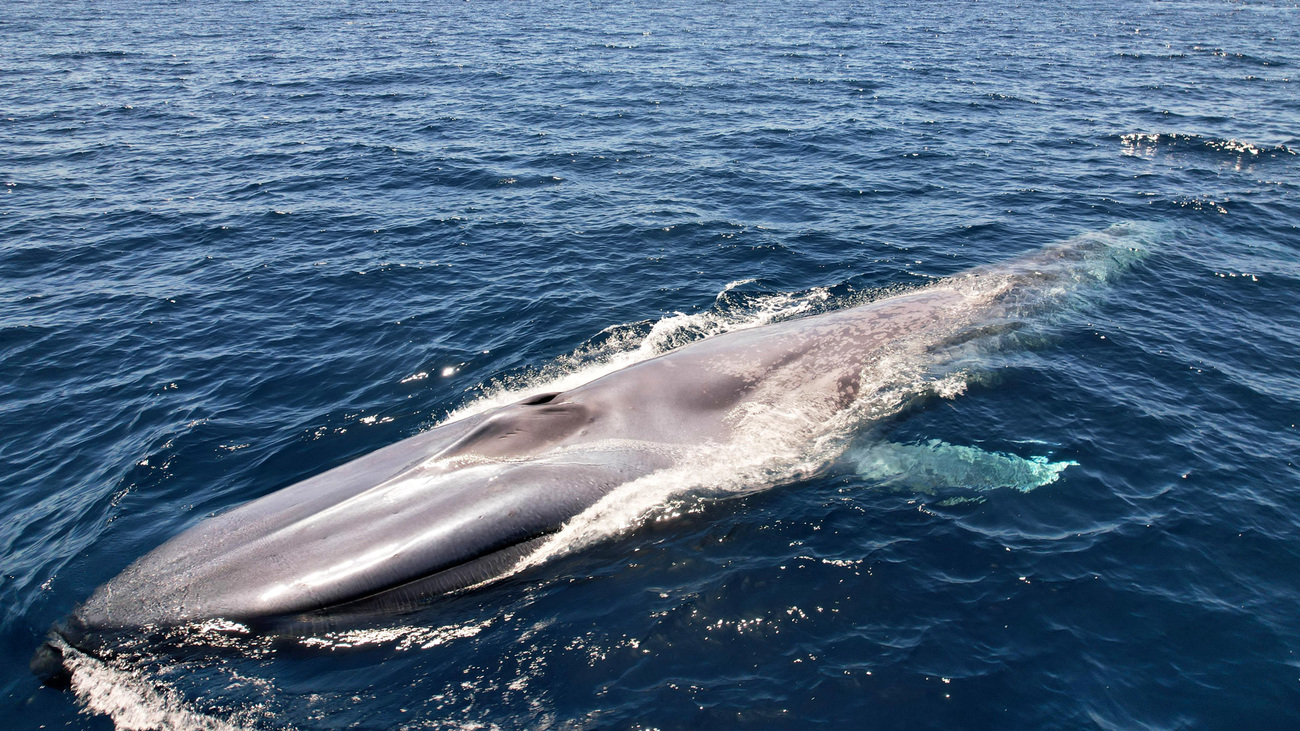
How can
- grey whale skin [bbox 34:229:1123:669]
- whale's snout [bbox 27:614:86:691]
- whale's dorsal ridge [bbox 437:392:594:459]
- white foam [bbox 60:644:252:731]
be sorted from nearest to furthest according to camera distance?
white foam [bbox 60:644:252:731] < whale's snout [bbox 27:614:86:691] < grey whale skin [bbox 34:229:1123:669] < whale's dorsal ridge [bbox 437:392:594:459]

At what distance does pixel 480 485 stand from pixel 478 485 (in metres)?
0.03

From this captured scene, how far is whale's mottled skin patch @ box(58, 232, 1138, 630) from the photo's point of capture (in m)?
10.8

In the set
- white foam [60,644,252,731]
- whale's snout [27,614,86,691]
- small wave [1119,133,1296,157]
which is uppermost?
small wave [1119,133,1296,157]

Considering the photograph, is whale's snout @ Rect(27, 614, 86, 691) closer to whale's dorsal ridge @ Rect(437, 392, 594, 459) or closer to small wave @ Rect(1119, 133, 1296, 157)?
whale's dorsal ridge @ Rect(437, 392, 594, 459)

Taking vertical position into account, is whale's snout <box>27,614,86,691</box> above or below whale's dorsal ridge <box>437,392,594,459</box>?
below

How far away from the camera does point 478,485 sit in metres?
12.0

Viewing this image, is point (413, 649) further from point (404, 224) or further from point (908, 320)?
point (404, 224)

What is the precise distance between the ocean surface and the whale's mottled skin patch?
1.90 feet

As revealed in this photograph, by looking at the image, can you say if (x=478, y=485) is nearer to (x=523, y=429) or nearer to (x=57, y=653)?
(x=523, y=429)

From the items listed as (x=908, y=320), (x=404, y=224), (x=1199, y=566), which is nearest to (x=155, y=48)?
(x=404, y=224)

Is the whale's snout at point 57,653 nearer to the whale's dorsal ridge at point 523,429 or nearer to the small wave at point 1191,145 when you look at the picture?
the whale's dorsal ridge at point 523,429

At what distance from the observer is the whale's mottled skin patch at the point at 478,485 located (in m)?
10.8

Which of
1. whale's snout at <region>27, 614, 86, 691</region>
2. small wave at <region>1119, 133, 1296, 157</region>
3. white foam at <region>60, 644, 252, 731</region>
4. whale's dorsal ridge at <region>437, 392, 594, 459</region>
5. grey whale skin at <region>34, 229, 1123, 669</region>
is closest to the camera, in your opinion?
white foam at <region>60, 644, 252, 731</region>

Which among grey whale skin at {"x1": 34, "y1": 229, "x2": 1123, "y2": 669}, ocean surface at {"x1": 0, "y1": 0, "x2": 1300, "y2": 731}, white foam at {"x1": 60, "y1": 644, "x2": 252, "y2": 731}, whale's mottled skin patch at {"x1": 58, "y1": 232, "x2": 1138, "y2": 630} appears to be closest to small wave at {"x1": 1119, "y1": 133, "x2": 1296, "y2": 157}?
ocean surface at {"x1": 0, "y1": 0, "x2": 1300, "y2": 731}
